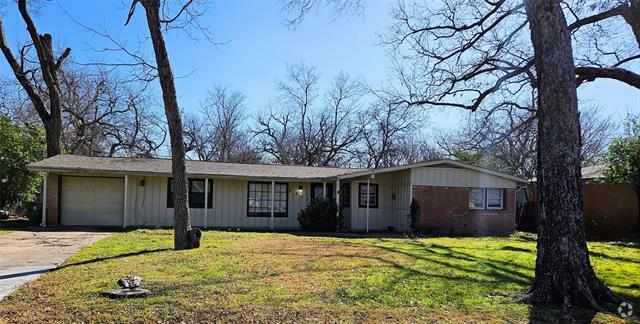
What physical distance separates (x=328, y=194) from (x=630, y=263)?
37.6ft

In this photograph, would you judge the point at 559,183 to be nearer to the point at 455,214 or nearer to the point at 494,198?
the point at 455,214

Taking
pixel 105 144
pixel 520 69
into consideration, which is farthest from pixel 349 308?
pixel 105 144

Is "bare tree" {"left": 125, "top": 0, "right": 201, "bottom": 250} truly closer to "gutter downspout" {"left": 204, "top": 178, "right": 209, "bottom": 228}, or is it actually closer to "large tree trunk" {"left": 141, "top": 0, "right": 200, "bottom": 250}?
"large tree trunk" {"left": 141, "top": 0, "right": 200, "bottom": 250}

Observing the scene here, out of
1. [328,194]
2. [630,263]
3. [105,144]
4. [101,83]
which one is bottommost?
[630,263]

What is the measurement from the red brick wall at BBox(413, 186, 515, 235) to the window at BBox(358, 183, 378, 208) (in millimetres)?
1847

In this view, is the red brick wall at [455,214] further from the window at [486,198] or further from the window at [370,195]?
the window at [370,195]

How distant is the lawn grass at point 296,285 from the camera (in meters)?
5.62

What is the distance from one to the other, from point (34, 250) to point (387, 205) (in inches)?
502

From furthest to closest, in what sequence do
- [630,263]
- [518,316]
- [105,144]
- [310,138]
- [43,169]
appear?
[310,138], [105,144], [43,169], [630,263], [518,316]

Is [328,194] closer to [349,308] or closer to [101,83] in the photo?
[349,308]

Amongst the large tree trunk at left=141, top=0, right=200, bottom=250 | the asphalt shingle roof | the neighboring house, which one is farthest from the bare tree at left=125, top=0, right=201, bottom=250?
the neighboring house

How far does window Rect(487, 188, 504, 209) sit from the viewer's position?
19.8 metres

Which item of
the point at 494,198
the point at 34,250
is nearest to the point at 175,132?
the point at 34,250

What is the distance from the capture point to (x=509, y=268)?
30.6 ft
